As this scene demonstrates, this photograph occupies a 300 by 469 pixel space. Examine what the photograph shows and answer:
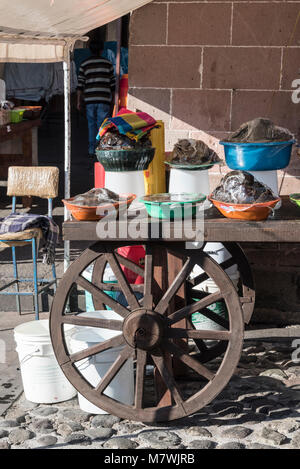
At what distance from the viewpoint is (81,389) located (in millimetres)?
3906

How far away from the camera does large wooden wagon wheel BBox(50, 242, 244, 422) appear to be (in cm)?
381

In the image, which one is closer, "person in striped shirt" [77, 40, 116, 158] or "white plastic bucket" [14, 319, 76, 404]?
"white plastic bucket" [14, 319, 76, 404]

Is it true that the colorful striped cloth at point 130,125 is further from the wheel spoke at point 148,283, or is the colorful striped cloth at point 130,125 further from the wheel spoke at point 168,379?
the wheel spoke at point 168,379

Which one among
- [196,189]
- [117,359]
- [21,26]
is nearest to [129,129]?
[196,189]

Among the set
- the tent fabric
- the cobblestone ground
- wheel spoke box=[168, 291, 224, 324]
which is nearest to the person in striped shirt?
the tent fabric

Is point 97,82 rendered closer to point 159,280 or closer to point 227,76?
point 227,76

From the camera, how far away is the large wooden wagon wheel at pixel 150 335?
12.5ft

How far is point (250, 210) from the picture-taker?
12.5 feet

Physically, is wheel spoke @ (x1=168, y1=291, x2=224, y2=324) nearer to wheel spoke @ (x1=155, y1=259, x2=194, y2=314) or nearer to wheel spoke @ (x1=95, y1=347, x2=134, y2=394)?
wheel spoke @ (x1=155, y1=259, x2=194, y2=314)

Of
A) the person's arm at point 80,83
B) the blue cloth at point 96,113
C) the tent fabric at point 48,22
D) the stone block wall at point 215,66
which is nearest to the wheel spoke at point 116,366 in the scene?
the tent fabric at point 48,22

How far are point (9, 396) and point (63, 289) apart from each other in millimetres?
986

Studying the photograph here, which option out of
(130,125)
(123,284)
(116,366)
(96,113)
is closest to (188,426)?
(116,366)

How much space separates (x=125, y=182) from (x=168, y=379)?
1.37 meters

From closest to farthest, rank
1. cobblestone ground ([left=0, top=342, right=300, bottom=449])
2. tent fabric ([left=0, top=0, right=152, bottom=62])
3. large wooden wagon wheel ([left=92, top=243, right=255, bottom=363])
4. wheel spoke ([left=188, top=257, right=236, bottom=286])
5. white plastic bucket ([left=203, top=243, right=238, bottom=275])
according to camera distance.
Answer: cobblestone ground ([left=0, top=342, right=300, bottom=449]) → tent fabric ([left=0, top=0, right=152, bottom=62]) → large wooden wagon wheel ([left=92, top=243, right=255, bottom=363]) → wheel spoke ([left=188, top=257, right=236, bottom=286]) → white plastic bucket ([left=203, top=243, right=238, bottom=275])
